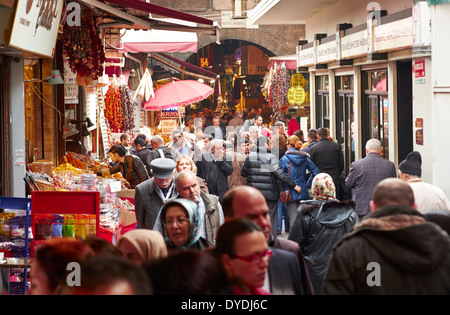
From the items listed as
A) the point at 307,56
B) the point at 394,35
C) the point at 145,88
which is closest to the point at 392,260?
the point at 394,35

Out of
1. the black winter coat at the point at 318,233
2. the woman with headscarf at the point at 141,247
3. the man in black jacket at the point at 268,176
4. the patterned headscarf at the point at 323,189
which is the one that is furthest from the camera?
the man in black jacket at the point at 268,176

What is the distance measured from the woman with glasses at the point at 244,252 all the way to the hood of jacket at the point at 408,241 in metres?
0.69

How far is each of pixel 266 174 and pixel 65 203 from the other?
4623mm

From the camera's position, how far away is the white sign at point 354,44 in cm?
1370

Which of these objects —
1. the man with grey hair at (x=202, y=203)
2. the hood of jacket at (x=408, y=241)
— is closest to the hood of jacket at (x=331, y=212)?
the man with grey hair at (x=202, y=203)

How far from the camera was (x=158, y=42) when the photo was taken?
59.9 ft

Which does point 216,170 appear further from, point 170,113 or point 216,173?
A: point 170,113

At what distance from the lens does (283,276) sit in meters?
4.52

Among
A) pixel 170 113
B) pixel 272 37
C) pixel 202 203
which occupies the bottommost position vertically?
pixel 202 203

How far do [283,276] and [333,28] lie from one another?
49.5 ft

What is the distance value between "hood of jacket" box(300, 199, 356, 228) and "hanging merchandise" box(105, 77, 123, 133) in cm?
1104

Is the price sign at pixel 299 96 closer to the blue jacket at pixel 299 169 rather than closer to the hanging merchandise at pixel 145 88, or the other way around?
the hanging merchandise at pixel 145 88

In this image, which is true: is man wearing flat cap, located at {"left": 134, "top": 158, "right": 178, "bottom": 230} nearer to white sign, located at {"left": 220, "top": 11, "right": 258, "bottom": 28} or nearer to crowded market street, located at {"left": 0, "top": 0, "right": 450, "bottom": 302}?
crowded market street, located at {"left": 0, "top": 0, "right": 450, "bottom": 302}
